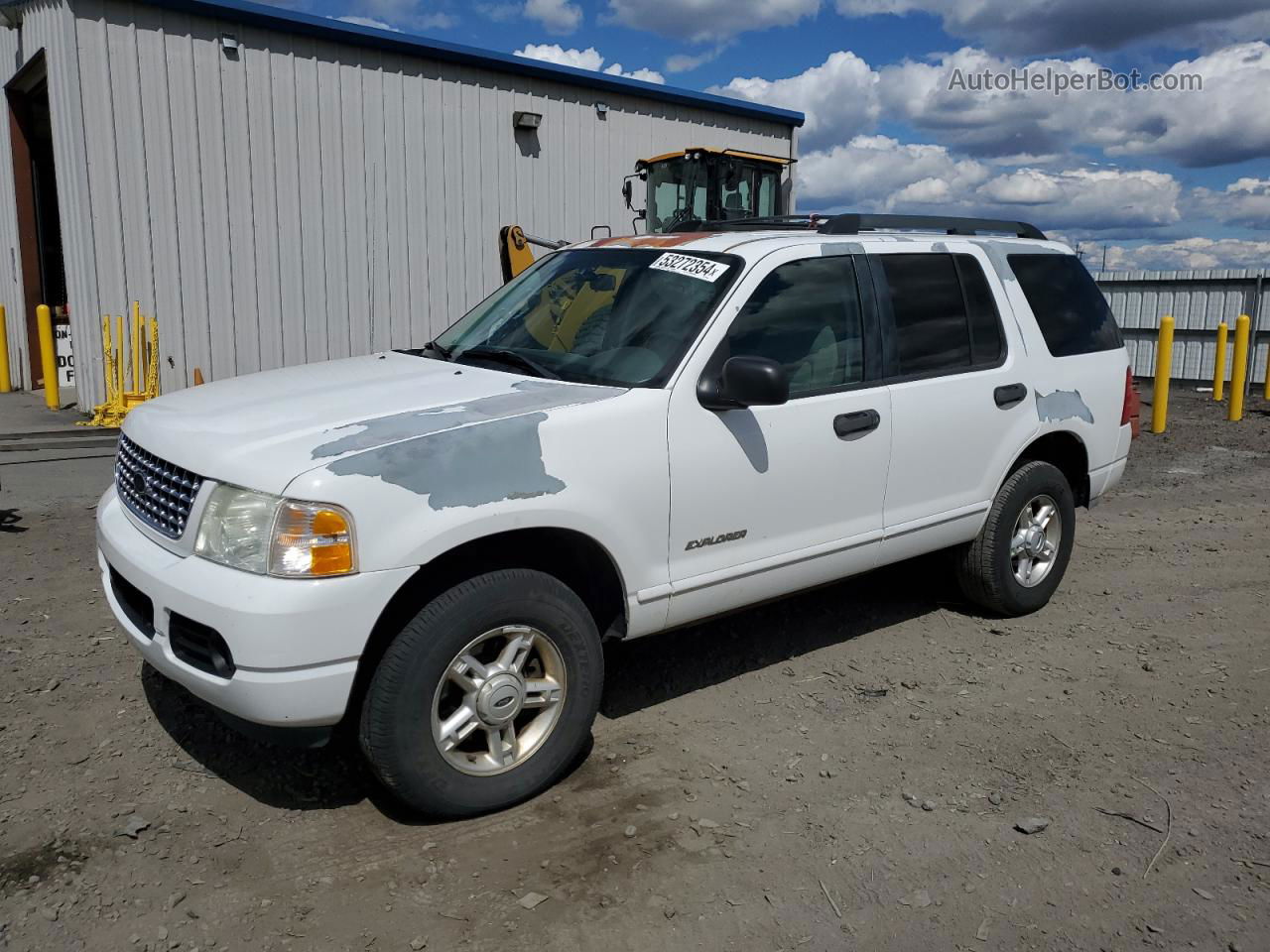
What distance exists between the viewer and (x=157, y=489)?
134 inches

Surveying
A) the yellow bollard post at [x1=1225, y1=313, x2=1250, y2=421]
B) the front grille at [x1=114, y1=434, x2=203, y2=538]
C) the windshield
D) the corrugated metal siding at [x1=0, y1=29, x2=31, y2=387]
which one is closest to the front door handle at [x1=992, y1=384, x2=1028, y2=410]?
the windshield

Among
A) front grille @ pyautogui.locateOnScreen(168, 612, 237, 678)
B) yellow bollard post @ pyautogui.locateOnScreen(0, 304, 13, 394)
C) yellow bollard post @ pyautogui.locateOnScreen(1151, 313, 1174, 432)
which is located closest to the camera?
front grille @ pyautogui.locateOnScreen(168, 612, 237, 678)

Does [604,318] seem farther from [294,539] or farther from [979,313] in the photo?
[979,313]

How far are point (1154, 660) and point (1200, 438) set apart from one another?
26.7 feet

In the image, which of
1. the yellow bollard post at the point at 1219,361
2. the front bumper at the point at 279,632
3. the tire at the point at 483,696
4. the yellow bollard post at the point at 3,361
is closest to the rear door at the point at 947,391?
the tire at the point at 483,696

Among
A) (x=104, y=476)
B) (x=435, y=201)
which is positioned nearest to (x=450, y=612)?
(x=104, y=476)

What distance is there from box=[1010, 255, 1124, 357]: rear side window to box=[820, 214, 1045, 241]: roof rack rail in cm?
21

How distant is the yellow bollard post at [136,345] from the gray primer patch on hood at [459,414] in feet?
27.8

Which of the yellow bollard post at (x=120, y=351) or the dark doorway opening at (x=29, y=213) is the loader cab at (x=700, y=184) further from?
the dark doorway opening at (x=29, y=213)

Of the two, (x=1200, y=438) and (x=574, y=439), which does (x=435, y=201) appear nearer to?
(x=1200, y=438)

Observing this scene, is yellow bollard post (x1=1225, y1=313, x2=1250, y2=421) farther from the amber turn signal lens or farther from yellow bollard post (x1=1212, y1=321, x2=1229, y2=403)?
the amber turn signal lens

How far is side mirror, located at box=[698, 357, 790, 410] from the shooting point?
3592 mm

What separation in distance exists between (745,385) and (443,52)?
35.4 feet

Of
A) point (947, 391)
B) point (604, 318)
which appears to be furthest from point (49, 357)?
point (947, 391)
